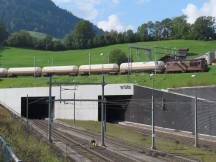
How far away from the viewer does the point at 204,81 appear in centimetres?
7594

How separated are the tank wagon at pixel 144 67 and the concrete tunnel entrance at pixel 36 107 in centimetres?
1553

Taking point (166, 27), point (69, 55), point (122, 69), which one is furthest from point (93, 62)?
point (166, 27)

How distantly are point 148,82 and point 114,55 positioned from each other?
151ft

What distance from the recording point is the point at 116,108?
83.4 meters

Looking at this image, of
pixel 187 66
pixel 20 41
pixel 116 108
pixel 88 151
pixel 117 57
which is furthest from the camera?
pixel 20 41

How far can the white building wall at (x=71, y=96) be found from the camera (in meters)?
81.1

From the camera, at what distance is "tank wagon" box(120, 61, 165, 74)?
90.2 meters

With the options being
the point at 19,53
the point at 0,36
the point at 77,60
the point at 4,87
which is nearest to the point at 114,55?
the point at 77,60

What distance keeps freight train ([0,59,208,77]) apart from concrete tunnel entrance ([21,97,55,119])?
7192 mm

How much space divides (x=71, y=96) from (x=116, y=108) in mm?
7662

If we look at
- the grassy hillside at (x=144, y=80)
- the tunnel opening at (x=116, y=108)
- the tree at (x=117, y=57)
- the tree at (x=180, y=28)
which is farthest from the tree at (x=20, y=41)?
the tunnel opening at (x=116, y=108)

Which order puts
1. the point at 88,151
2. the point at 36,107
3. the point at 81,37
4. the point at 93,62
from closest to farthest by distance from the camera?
the point at 88,151 → the point at 36,107 → the point at 93,62 → the point at 81,37

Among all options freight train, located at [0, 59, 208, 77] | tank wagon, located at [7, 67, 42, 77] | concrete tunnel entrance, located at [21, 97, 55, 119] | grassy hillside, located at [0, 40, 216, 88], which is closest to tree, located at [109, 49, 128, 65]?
grassy hillside, located at [0, 40, 216, 88]

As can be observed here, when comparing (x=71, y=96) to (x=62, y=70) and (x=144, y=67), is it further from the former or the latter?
(x=62, y=70)
